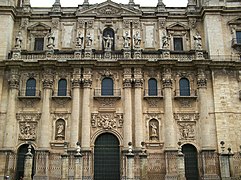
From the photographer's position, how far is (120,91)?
93.8ft

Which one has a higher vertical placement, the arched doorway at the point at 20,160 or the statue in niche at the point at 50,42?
the statue in niche at the point at 50,42

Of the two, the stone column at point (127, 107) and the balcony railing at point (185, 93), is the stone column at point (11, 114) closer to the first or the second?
the stone column at point (127, 107)

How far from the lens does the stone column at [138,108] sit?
27.0 m

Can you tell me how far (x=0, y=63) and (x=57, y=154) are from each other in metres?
8.93

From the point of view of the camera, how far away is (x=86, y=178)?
25938 millimetres

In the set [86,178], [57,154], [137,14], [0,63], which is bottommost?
[86,178]

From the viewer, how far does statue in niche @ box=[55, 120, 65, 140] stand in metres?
27.5

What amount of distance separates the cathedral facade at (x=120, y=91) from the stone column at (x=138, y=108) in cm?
8

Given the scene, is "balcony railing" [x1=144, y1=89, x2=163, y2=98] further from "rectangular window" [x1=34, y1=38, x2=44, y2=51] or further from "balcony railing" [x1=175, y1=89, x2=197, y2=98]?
"rectangular window" [x1=34, y1=38, x2=44, y2=51]

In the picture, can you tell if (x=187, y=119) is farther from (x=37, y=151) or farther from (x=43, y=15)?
(x=43, y=15)

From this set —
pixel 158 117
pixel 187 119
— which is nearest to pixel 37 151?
pixel 158 117

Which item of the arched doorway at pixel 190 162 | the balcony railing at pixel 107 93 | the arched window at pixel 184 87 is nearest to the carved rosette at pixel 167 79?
the arched window at pixel 184 87

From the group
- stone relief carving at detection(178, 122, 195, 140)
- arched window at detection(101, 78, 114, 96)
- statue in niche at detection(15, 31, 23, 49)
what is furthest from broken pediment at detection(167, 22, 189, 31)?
statue in niche at detection(15, 31, 23, 49)

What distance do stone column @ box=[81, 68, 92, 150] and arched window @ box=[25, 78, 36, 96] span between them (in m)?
4.33
